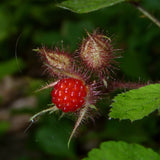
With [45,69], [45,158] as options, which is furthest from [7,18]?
[45,69]

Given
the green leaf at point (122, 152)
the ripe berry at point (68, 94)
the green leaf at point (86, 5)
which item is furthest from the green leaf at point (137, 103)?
the green leaf at point (86, 5)

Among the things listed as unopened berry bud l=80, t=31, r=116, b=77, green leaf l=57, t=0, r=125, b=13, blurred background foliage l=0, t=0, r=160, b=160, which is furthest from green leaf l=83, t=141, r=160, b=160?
green leaf l=57, t=0, r=125, b=13

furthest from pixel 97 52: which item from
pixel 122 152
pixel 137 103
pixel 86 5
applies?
pixel 122 152

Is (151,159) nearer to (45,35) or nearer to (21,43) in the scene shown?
(45,35)

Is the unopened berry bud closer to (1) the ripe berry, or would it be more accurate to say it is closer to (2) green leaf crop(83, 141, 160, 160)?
(1) the ripe berry

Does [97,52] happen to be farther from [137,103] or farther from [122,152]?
[122,152]

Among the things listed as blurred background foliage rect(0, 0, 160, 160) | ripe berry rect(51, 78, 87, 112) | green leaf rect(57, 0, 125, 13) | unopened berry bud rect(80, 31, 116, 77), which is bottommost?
blurred background foliage rect(0, 0, 160, 160)
